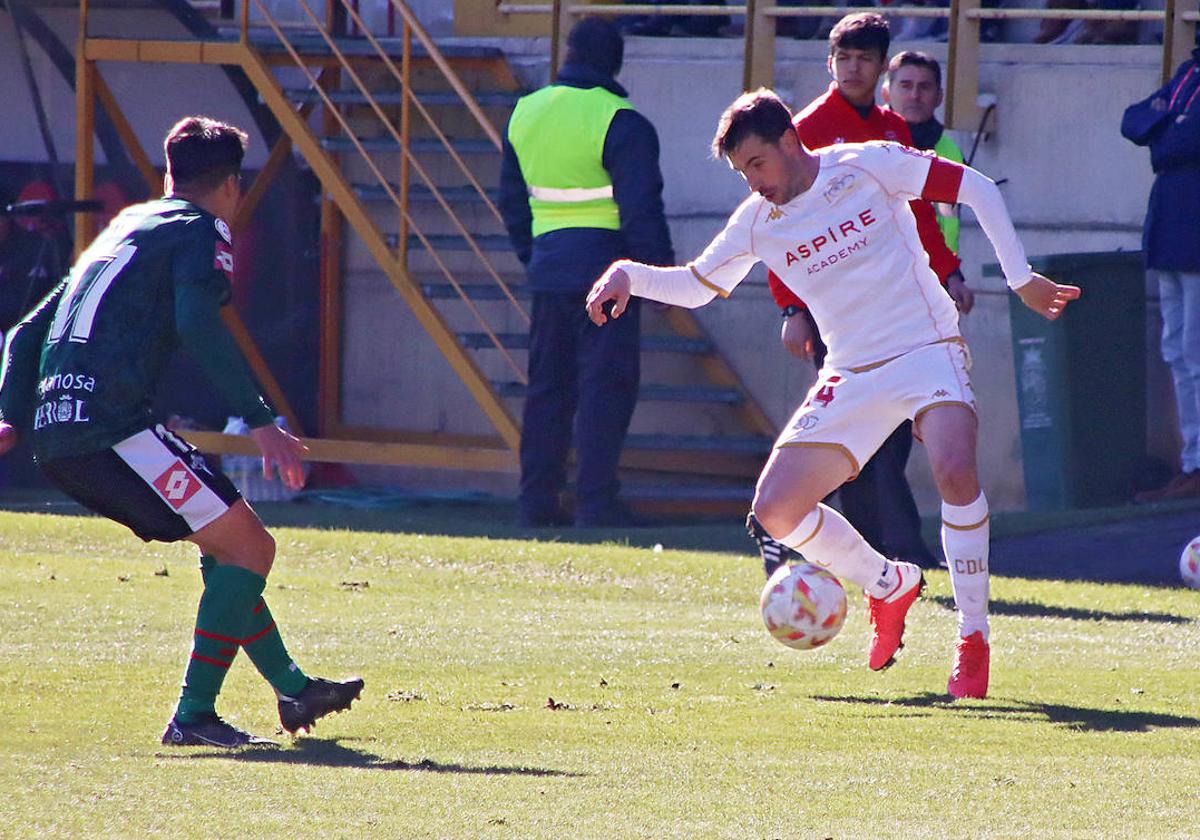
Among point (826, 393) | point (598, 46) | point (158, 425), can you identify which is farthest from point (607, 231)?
point (158, 425)

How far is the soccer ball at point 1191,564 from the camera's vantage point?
9641mm

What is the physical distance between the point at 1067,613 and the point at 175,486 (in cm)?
443

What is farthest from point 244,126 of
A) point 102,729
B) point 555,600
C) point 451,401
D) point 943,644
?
point 102,729

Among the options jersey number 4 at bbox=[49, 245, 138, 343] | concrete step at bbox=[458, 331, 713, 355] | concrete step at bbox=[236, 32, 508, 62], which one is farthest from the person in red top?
concrete step at bbox=[236, 32, 508, 62]

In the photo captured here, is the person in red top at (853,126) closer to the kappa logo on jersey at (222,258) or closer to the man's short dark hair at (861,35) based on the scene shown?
the man's short dark hair at (861,35)

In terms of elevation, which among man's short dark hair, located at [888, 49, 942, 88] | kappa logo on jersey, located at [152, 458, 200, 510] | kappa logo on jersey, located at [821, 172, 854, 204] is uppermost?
man's short dark hair, located at [888, 49, 942, 88]

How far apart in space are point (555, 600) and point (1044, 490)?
4365mm

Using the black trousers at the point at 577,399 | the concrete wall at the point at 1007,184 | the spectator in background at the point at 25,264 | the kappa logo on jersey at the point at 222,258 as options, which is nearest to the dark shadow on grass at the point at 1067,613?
the black trousers at the point at 577,399

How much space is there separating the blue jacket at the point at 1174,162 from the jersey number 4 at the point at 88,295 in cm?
727

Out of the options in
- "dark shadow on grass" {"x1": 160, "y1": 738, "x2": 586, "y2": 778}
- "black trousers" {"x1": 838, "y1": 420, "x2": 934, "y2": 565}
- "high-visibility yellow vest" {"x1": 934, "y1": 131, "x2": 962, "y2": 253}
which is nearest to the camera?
"dark shadow on grass" {"x1": 160, "y1": 738, "x2": 586, "y2": 778}

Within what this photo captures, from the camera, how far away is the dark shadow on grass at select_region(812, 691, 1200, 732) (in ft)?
21.4

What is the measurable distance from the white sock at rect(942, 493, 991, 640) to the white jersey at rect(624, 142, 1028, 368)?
57 cm

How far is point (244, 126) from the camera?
682 inches

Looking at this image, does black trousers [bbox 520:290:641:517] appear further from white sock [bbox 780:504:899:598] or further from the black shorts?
the black shorts
